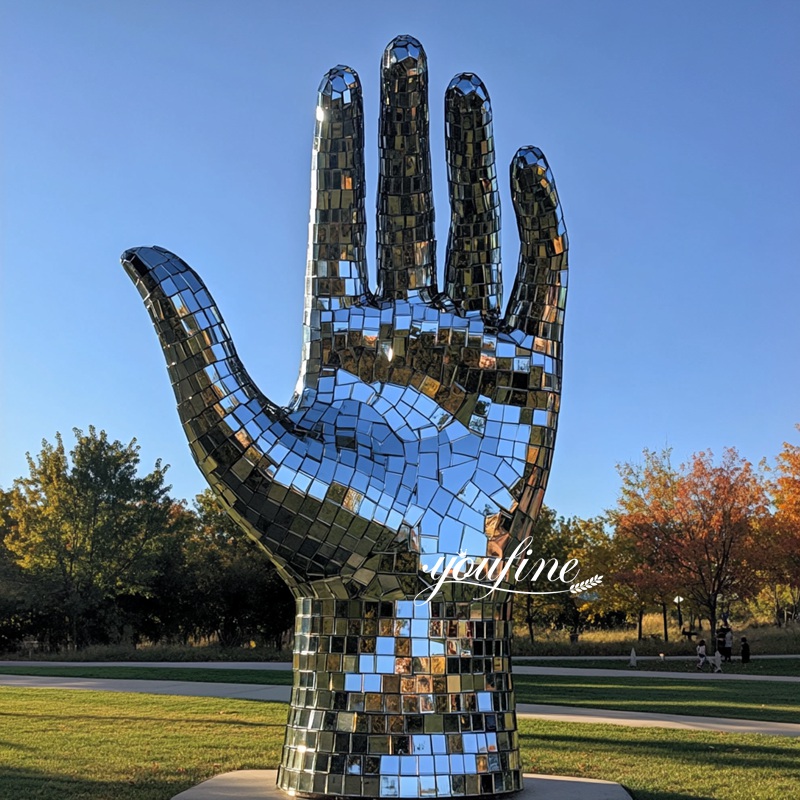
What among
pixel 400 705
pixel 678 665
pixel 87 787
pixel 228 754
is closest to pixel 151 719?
pixel 228 754

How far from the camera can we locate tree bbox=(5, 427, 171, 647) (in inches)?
1270

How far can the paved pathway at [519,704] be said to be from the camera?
12.1 metres

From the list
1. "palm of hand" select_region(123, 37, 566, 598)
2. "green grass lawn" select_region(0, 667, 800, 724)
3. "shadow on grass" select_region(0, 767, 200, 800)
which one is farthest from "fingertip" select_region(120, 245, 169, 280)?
"green grass lawn" select_region(0, 667, 800, 724)

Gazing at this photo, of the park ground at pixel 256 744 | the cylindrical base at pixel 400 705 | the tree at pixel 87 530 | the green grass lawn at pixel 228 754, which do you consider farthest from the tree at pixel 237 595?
the cylindrical base at pixel 400 705

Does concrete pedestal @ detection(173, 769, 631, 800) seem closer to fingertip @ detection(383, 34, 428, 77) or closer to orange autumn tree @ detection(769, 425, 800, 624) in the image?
fingertip @ detection(383, 34, 428, 77)

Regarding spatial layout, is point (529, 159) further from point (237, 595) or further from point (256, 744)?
point (237, 595)

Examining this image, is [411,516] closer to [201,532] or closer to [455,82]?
[455,82]

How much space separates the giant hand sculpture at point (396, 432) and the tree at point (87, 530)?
2763 cm

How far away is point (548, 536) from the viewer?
4009 centimetres

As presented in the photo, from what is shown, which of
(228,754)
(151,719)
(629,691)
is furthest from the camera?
(629,691)

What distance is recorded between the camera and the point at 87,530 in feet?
108

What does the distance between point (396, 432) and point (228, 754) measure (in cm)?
504

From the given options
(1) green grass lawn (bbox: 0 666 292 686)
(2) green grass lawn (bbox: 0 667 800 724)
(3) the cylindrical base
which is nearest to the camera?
(3) the cylindrical base

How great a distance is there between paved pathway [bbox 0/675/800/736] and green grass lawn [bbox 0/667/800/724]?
2.09ft
